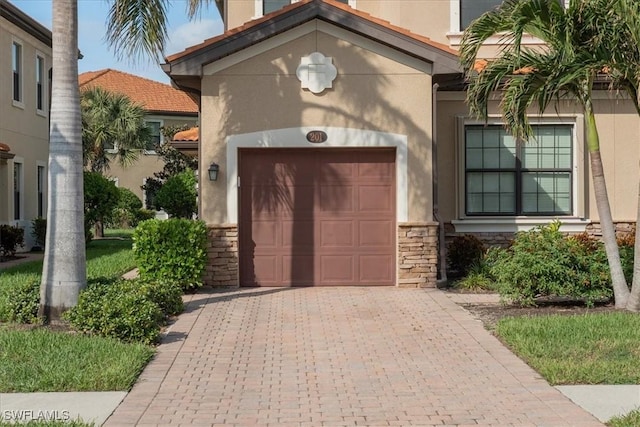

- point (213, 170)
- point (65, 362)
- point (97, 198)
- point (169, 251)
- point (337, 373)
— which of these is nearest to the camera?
point (65, 362)

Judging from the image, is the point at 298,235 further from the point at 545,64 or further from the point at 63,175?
the point at 545,64

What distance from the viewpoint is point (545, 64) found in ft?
35.3

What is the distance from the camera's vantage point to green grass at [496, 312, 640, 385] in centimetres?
736

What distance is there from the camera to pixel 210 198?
44.2ft

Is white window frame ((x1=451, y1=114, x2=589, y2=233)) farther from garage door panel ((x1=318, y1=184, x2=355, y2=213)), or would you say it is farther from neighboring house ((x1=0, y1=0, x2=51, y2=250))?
neighboring house ((x1=0, y1=0, x2=51, y2=250))

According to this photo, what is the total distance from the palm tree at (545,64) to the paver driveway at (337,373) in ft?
9.01

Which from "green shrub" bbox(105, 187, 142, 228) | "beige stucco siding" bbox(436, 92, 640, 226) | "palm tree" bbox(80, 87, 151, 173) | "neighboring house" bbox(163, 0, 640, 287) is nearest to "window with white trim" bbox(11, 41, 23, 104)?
"palm tree" bbox(80, 87, 151, 173)

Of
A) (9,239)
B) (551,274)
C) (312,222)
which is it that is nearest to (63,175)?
(312,222)

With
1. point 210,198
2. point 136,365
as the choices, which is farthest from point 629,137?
point 136,365

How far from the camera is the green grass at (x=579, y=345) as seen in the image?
7.36 meters

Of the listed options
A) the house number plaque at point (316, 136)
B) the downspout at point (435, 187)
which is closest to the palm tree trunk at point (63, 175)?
the house number plaque at point (316, 136)

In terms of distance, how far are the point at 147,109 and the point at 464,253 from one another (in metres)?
30.2

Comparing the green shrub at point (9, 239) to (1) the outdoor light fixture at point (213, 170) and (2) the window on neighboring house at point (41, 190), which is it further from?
(1) the outdoor light fixture at point (213, 170)

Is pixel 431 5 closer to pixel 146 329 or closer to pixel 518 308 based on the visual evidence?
pixel 518 308
